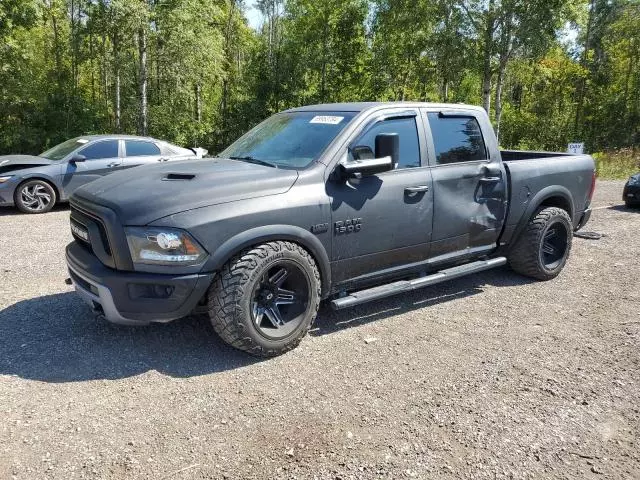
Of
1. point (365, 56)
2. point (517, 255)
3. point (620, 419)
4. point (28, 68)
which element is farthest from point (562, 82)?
point (620, 419)

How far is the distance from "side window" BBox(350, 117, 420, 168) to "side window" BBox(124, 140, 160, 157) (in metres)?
7.45

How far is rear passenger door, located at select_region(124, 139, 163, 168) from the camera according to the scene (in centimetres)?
1017

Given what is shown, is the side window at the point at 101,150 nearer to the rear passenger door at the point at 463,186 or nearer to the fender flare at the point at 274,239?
the rear passenger door at the point at 463,186

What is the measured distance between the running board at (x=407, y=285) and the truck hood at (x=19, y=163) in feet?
26.5

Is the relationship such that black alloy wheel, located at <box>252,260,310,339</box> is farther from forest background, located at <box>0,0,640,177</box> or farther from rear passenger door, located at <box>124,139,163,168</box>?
forest background, located at <box>0,0,640,177</box>

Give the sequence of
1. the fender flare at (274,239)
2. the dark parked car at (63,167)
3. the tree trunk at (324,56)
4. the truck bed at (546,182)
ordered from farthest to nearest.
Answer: the tree trunk at (324,56)
the dark parked car at (63,167)
the truck bed at (546,182)
the fender flare at (274,239)

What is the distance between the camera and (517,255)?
18.1ft

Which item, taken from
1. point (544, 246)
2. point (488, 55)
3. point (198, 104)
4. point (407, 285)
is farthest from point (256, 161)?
point (198, 104)

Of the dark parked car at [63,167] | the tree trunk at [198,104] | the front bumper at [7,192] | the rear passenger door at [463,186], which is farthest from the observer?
the tree trunk at [198,104]

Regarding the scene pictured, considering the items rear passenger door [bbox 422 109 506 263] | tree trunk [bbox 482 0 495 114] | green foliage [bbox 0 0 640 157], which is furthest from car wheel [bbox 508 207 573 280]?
tree trunk [bbox 482 0 495 114]

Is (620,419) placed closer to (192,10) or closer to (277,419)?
(277,419)

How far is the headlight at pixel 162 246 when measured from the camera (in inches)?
129

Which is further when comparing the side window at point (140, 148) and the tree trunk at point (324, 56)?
the tree trunk at point (324, 56)

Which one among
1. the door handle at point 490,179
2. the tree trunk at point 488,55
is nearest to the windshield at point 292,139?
the door handle at point 490,179
